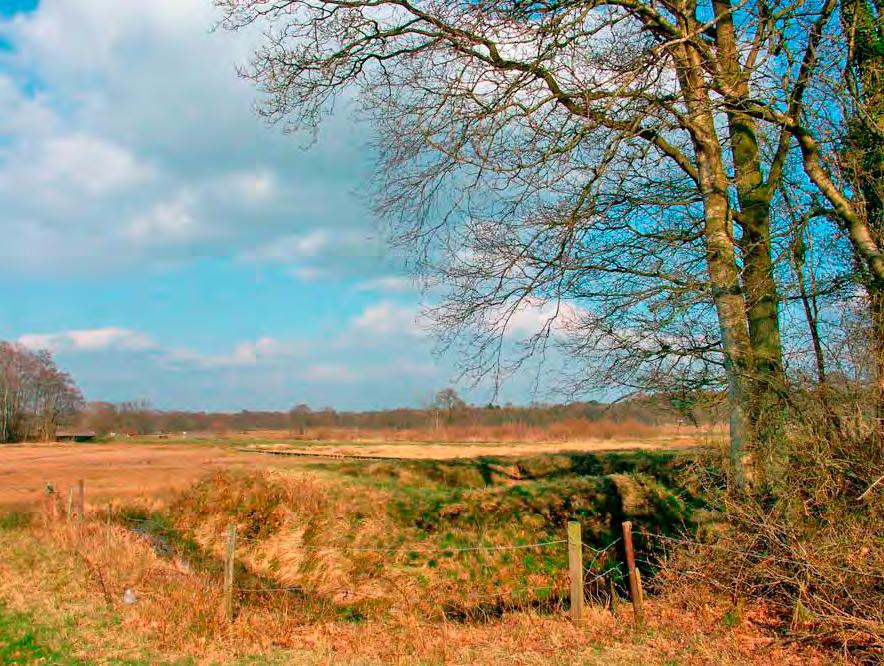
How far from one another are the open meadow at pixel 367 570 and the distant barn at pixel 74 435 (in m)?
36.1

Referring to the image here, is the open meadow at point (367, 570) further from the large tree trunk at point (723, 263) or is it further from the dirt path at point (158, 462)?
the large tree trunk at point (723, 263)

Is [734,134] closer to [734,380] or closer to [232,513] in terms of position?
[734,380]

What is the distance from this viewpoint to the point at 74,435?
66.2 m

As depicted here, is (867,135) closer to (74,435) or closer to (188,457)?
(188,457)

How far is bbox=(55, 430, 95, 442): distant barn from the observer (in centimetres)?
5969

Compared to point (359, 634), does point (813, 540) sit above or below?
above

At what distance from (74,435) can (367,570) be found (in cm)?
6369

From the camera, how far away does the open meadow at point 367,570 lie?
707 centimetres

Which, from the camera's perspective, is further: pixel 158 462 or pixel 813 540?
pixel 158 462

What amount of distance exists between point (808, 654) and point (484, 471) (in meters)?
16.9

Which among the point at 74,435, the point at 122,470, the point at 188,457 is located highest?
the point at 188,457

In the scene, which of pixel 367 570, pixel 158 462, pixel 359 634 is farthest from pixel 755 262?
pixel 158 462

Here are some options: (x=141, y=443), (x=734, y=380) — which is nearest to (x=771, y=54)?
(x=734, y=380)

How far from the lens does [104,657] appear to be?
7105mm
